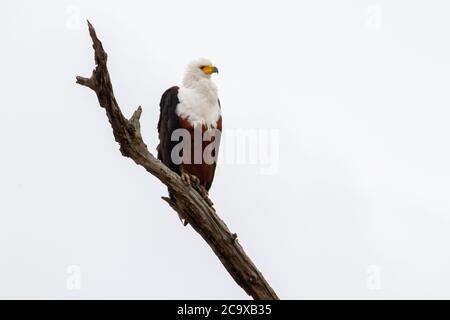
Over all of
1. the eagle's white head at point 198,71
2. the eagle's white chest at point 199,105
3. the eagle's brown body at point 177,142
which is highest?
the eagle's white head at point 198,71

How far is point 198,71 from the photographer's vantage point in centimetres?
771

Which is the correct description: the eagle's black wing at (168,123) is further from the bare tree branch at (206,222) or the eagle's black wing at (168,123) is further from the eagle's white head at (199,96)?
the bare tree branch at (206,222)

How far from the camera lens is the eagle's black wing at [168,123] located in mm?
7297

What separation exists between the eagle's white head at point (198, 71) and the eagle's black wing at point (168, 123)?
23 cm

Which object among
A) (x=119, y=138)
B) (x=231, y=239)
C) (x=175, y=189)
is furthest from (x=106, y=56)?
(x=231, y=239)

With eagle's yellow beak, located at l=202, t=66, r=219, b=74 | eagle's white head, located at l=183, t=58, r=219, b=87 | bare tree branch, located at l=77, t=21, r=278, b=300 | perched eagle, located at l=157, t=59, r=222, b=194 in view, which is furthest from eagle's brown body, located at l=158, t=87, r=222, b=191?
bare tree branch, located at l=77, t=21, r=278, b=300

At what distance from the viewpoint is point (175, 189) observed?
18.9 ft

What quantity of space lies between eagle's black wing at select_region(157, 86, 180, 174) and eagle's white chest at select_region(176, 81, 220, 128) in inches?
2.4

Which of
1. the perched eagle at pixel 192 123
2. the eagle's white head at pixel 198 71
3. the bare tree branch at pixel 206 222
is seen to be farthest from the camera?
the eagle's white head at pixel 198 71

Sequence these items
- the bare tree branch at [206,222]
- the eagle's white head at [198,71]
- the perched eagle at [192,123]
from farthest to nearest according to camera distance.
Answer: the eagle's white head at [198,71] → the perched eagle at [192,123] → the bare tree branch at [206,222]

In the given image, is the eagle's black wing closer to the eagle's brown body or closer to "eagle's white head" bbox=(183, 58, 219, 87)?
the eagle's brown body

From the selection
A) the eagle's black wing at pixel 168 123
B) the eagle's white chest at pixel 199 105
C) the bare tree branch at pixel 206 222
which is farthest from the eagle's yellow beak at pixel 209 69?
the bare tree branch at pixel 206 222

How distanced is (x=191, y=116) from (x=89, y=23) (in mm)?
2587
